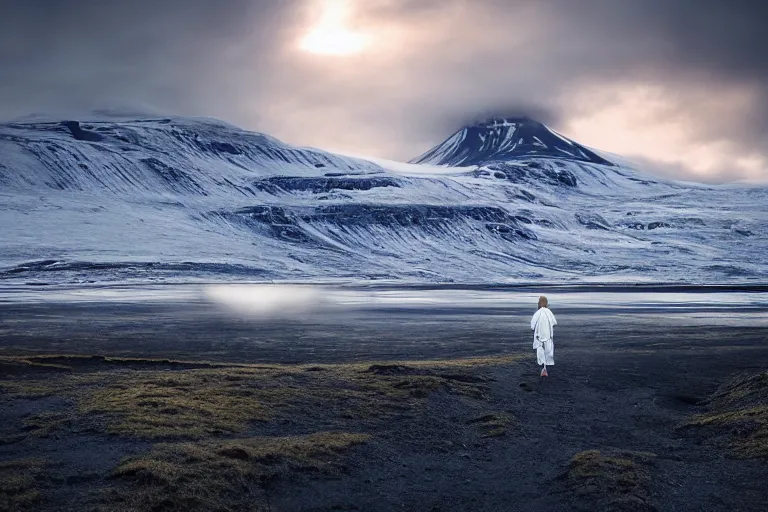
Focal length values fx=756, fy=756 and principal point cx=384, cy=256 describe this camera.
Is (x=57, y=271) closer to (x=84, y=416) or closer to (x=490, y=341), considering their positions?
(x=490, y=341)

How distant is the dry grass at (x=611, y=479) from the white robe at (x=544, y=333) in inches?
297

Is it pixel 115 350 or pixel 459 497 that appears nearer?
pixel 459 497

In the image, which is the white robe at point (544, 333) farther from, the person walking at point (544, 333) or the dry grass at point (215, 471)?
the dry grass at point (215, 471)

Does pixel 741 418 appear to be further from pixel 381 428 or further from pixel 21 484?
pixel 21 484

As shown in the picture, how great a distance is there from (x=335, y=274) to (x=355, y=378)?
133513 millimetres

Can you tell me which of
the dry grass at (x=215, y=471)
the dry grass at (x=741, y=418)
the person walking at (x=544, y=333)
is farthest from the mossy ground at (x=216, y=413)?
the dry grass at (x=741, y=418)

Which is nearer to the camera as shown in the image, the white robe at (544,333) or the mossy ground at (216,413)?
the mossy ground at (216,413)

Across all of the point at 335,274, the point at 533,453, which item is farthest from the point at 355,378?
the point at 335,274

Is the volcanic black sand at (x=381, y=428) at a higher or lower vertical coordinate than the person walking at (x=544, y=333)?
lower

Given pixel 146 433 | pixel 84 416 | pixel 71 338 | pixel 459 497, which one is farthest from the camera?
pixel 71 338

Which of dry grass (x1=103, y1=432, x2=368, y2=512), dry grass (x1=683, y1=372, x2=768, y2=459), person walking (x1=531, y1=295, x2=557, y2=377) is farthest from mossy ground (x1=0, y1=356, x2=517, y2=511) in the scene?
dry grass (x1=683, y1=372, x2=768, y2=459)

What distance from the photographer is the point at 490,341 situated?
105 feet

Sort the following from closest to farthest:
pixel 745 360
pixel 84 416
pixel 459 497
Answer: pixel 459 497 < pixel 84 416 < pixel 745 360

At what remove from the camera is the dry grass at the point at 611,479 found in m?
10.6
